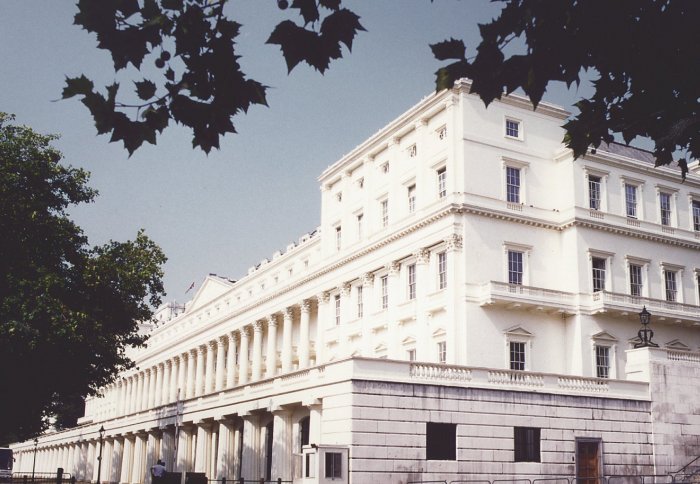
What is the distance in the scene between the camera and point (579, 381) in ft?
127

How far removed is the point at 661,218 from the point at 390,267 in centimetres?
1676

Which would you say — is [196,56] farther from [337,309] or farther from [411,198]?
[337,309]

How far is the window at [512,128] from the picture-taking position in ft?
164

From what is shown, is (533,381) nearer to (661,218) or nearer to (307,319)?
(661,218)

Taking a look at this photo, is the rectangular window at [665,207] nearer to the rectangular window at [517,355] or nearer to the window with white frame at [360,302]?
the rectangular window at [517,355]

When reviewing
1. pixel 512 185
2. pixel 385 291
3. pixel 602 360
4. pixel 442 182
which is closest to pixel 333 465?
pixel 602 360

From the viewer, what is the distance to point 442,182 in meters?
49.5

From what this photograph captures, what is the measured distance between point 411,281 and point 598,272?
10.5 m

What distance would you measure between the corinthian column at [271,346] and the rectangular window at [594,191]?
96.7 feet

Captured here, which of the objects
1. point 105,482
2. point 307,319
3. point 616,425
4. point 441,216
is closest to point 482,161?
point 441,216

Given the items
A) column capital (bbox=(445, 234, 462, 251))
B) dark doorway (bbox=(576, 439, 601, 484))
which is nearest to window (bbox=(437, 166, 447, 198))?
column capital (bbox=(445, 234, 462, 251))

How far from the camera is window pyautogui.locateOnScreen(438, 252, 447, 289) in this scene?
4719 centimetres

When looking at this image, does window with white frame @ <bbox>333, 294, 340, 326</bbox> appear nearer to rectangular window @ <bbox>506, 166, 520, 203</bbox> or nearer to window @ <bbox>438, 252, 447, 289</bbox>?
window @ <bbox>438, 252, 447, 289</bbox>

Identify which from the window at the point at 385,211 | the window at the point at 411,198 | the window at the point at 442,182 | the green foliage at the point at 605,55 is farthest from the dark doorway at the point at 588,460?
the green foliage at the point at 605,55
